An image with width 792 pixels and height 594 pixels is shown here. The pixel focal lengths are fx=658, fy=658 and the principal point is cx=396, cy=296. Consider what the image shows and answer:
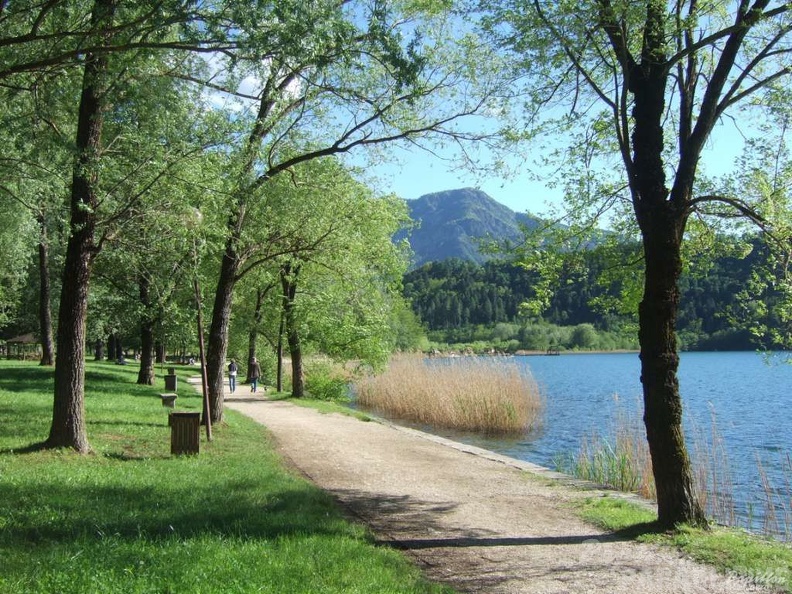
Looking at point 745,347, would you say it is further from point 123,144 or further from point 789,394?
point 123,144

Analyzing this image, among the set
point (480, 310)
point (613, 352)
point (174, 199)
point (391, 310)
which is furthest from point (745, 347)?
point (174, 199)

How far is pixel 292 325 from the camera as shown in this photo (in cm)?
2206

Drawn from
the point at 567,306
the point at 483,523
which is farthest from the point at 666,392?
the point at 567,306

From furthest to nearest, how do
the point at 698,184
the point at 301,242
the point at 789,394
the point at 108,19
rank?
the point at 789,394 → the point at 301,242 → the point at 698,184 → the point at 108,19

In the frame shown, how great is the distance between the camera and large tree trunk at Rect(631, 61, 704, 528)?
266 inches

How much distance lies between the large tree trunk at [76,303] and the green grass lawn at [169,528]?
41 cm

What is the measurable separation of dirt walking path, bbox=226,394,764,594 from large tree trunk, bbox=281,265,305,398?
8.80 metres

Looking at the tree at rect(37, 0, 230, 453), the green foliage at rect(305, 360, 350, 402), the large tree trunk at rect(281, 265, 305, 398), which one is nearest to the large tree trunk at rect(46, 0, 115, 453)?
the tree at rect(37, 0, 230, 453)

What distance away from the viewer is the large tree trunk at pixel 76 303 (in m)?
9.25

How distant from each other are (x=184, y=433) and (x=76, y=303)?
255 centimetres

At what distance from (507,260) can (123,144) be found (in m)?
6.06

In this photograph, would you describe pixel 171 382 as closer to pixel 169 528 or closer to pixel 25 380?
pixel 25 380

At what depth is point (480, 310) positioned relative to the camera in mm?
145625

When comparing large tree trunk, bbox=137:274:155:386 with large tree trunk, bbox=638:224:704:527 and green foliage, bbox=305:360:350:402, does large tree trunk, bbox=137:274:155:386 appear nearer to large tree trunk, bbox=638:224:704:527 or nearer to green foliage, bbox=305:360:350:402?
green foliage, bbox=305:360:350:402
